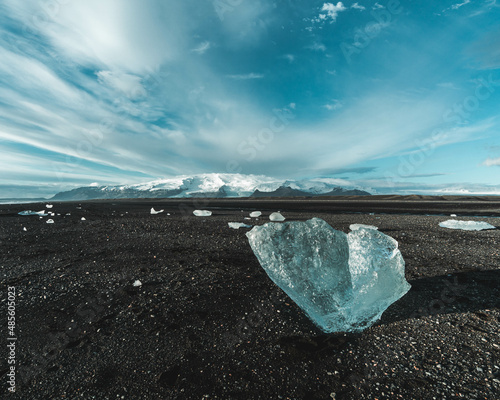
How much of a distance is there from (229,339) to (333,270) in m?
2.33

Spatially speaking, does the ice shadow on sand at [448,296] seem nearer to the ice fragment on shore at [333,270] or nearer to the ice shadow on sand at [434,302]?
the ice shadow on sand at [434,302]

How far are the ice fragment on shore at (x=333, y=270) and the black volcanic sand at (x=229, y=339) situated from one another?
0.31 m

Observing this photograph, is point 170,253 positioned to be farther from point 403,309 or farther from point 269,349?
point 403,309

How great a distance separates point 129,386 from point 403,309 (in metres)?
4.78

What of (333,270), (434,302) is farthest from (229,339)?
(434,302)

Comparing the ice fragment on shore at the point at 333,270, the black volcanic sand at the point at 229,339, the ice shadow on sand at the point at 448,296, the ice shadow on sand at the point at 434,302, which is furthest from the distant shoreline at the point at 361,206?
the ice fragment on shore at the point at 333,270

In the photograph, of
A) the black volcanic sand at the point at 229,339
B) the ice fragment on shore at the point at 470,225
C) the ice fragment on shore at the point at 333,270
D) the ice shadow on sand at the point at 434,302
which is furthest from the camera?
the ice fragment on shore at the point at 470,225

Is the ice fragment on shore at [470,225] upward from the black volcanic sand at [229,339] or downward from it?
upward

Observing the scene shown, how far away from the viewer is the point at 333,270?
14.9ft

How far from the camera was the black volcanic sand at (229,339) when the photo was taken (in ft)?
9.20

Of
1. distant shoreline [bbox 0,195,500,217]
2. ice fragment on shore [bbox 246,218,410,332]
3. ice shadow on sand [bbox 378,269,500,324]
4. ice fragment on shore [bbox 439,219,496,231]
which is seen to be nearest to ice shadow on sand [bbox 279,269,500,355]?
ice shadow on sand [bbox 378,269,500,324]

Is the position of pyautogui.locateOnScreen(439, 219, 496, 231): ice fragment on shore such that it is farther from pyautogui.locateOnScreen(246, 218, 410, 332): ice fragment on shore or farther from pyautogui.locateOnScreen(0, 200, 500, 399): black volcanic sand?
pyautogui.locateOnScreen(246, 218, 410, 332): ice fragment on shore

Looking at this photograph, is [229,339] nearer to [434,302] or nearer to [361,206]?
[434,302]

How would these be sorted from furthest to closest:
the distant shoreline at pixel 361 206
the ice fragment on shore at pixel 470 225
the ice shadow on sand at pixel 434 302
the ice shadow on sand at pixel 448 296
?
the distant shoreline at pixel 361 206
the ice fragment on shore at pixel 470 225
the ice shadow on sand at pixel 448 296
the ice shadow on sand at pixel 434 302
